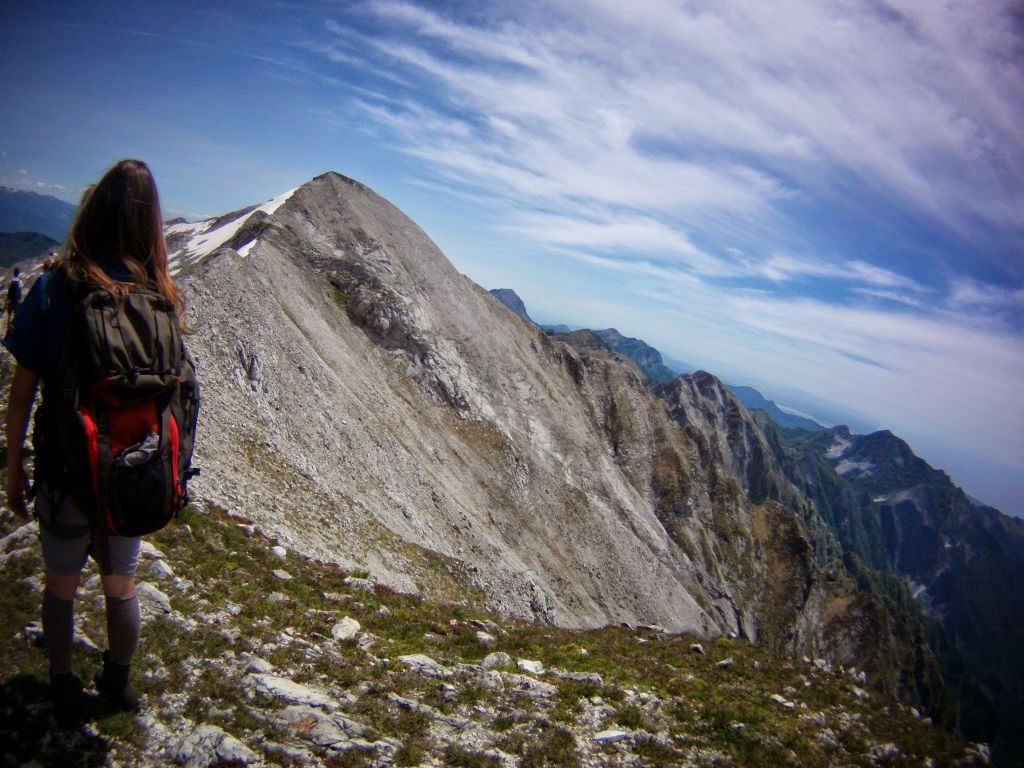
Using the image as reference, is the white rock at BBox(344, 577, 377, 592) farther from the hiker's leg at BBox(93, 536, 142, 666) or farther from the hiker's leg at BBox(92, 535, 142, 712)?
the hiker's leg at BBox(93, 536, 142, 666)

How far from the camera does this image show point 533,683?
9797mm

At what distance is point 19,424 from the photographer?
17.1 feet

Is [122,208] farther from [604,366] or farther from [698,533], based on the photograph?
[698,533]

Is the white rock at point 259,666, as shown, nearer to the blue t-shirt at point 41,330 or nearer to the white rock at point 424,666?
the white rock at point 424,666

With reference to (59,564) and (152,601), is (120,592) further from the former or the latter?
(152,601)

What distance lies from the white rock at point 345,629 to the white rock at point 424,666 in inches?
43.5

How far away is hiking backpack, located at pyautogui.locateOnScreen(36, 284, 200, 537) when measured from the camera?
16.5 feet

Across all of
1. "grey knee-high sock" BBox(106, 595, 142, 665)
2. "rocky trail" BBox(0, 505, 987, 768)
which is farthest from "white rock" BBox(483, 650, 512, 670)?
"grey knee-high sock" BBox(106, 595, 142, 665)

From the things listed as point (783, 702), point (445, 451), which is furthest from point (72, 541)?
point (445, 451)

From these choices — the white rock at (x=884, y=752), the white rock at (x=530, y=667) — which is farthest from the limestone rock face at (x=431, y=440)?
the white rock at (x=884, y=752)

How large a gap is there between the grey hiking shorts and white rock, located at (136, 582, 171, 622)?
308cm

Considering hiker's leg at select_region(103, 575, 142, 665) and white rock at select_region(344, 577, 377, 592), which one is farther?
white rock at select_region(344, 577, 377, 592)

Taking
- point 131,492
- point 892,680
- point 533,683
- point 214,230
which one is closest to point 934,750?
point 533,683

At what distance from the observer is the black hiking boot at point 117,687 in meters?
5.85
